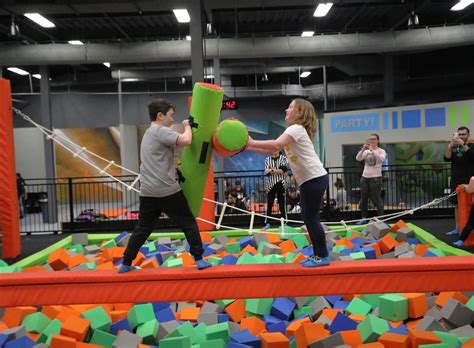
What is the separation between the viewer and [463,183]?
6.86 m

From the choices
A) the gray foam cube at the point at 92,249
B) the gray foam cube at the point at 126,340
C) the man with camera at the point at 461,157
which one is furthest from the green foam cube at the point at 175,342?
the man with camera at the point at 461,157

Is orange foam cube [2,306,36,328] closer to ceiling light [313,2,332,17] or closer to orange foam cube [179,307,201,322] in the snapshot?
orange foam cube [179,307,201,322]

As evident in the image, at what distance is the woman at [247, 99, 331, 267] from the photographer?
3436mm

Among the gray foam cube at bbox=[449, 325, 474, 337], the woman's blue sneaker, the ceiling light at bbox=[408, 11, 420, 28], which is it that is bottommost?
the gray foam cube at bbox=[449, 325, 474, 337]

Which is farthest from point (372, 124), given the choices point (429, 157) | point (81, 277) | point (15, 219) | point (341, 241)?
point (81, 277)

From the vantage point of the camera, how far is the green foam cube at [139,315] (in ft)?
14.0

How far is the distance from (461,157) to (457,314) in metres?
3.40

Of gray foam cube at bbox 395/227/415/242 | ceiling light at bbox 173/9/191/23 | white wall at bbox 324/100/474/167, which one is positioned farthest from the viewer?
white wall at bbox 324/100/474/167

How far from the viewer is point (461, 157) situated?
6.76 m

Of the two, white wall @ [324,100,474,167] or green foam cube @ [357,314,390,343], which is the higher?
white wall @ [324,100,474,167]

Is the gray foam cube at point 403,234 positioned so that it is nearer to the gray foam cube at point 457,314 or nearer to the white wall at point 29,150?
the gray foam cube at point 457,314

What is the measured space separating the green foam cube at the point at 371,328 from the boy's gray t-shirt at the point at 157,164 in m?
2.07

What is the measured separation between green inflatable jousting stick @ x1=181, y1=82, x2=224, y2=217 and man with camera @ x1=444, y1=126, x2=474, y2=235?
14.8 feet

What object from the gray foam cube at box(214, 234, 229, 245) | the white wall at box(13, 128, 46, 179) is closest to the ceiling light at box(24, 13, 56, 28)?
the gray foam cube at box(214, 234, 229, 245)
